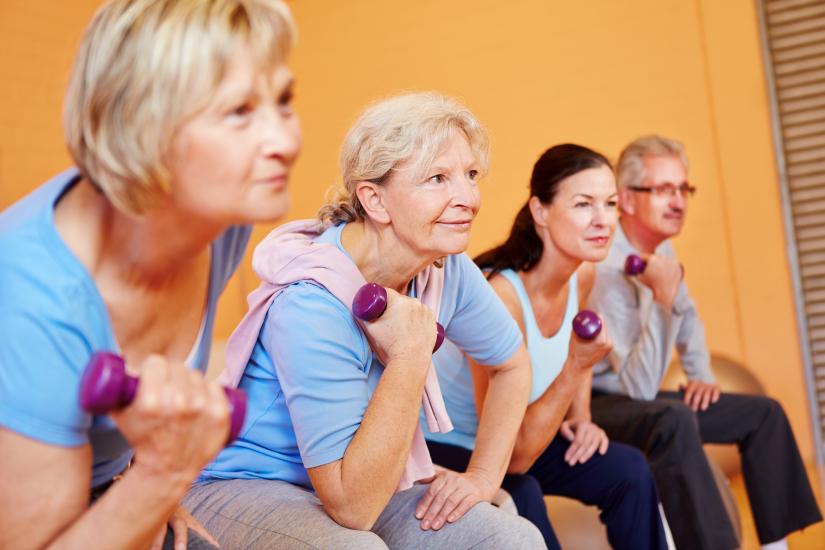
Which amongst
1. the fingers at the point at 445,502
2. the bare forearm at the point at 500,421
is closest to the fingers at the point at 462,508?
the fingers at the point at 445,502

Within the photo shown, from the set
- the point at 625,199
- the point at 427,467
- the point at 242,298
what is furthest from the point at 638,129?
the point at 427,467

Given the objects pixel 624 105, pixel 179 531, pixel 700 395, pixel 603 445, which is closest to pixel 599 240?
pixel 603 445

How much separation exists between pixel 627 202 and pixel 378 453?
1934mm

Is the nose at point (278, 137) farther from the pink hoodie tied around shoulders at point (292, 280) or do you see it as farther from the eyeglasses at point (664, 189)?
→ the eyeglasses at point (664, 189)

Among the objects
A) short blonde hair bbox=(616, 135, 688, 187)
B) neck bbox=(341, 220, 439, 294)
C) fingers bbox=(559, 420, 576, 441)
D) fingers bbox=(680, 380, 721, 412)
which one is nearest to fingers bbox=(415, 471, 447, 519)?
neck bbox=(341, 220, 439, 294)

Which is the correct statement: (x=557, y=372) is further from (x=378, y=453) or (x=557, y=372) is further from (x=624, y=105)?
(x=624, y=105)

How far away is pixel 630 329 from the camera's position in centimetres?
284

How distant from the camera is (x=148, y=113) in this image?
36.4 inches

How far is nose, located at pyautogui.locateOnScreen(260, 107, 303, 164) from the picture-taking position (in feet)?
3.21

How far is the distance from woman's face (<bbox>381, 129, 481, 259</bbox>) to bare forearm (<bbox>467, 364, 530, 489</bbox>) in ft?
1.31

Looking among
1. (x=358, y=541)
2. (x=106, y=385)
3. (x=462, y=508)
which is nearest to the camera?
(x=106, y=385)

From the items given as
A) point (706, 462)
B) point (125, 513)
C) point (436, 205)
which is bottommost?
point (706, 462)

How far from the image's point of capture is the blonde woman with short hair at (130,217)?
3.03 ft

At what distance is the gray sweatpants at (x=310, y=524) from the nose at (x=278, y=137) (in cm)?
67
